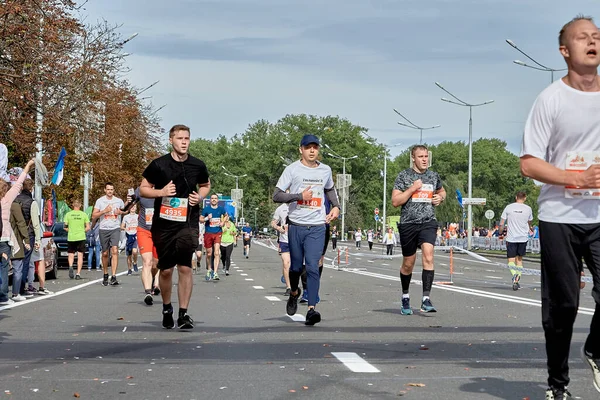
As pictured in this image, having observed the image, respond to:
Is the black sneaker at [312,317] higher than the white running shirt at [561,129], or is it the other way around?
the white running shirt at [561,129]

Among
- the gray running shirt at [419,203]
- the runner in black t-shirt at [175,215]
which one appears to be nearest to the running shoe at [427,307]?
the gray running shirt at [419,203]

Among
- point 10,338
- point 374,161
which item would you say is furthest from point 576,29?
point 374,161

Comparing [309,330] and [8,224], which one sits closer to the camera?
[309,330]

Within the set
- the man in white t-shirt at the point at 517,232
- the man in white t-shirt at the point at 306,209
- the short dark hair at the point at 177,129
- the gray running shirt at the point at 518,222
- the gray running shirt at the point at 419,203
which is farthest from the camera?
the gray running shirt at the point at 518,222

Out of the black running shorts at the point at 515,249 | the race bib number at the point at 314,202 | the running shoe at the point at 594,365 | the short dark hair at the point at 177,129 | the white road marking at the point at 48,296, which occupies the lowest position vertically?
the white road marking at the point at 48,296

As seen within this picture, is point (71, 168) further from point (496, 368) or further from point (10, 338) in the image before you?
point (496, 368)

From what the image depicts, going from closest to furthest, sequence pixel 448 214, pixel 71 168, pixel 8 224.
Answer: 1. pixel 8 224
2. pixel 71 168
3. pixel 448 214

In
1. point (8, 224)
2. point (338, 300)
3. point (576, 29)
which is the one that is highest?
point (576, 29)

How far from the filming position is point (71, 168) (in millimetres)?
41562

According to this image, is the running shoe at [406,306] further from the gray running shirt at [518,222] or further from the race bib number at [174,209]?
the gray running shirt at [518,222]

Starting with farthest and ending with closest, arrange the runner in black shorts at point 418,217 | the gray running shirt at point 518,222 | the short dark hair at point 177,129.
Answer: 1. the gray running shirt at point 518,222
2. the runner in black shorts at point 418,217
3. the short dark hair at point 177,129

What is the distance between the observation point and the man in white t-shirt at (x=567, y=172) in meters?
5.51

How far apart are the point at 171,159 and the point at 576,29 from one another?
6106mm

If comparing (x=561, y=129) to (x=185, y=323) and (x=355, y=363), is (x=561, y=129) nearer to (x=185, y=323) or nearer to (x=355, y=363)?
(x=355, y=363)
